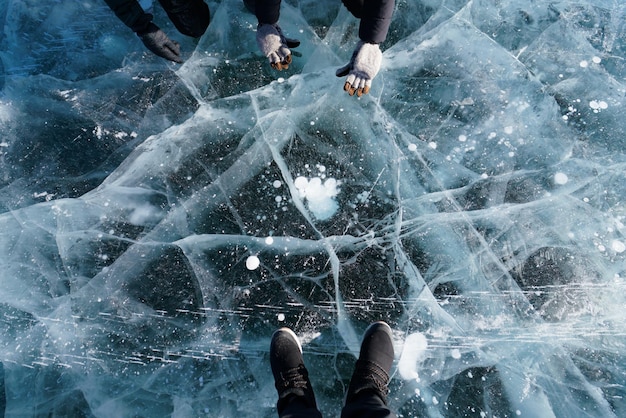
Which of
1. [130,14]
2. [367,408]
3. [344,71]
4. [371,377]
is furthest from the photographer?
[344,71]

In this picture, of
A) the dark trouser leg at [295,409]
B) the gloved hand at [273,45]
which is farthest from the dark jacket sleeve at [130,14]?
the dark trouser leg at [295,409]

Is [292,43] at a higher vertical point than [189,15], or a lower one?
higher

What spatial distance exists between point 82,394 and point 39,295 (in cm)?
56

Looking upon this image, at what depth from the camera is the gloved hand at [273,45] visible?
1948 millimetres

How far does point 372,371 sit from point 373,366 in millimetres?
22

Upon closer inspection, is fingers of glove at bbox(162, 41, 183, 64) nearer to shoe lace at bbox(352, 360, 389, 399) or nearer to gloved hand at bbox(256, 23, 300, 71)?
gloved hand at bbox(256, 23, 300, 71)

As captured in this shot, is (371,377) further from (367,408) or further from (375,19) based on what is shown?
(375,19)

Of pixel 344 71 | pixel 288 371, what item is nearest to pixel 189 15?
pixel 344 71

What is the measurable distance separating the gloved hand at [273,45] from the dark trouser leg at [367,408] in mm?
1689

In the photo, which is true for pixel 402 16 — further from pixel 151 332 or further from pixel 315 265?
pixel 151 332

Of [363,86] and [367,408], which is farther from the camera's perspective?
[363,86]

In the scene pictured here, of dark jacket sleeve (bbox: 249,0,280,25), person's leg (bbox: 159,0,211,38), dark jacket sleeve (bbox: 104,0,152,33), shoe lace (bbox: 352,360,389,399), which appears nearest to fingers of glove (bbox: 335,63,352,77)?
dark jacket sleeve (bbox: 249,0,280,25)

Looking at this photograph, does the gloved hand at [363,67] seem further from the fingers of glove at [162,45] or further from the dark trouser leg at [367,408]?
the dark trouser leg at [367,408]

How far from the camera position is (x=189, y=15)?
6.68ft
